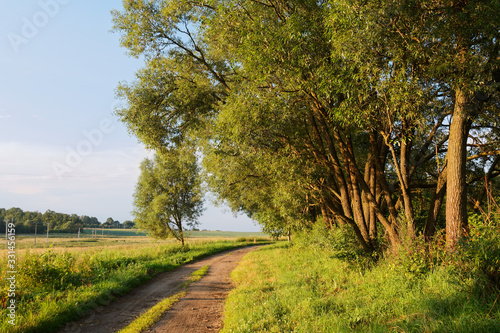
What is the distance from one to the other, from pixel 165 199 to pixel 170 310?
82.6ft

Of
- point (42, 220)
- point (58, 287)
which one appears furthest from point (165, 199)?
point (42, 220)

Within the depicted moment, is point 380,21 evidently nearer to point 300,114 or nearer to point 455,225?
point 300,114

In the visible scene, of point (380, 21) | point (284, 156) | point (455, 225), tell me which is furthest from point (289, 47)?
point (455, 225)

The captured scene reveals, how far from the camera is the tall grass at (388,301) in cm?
509

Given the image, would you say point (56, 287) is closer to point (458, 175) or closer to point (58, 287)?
point (58, 287)

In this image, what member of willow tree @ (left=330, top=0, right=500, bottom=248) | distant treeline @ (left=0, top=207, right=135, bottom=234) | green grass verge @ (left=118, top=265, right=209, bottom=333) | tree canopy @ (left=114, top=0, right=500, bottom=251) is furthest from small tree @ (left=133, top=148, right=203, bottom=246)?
distant treeline @ (left=0, top=207, right=135, bottom=234)

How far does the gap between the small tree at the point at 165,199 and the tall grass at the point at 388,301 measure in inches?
994

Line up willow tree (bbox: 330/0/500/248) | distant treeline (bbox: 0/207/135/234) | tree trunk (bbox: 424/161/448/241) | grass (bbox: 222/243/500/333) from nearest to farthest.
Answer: grass (bbox: 222/243/500/333) → willow tree (bbox: 330/0/500/248) → tree trunk (bbox: 424/161/448/241) → distant treeline (bbox: 0/207/135/234)

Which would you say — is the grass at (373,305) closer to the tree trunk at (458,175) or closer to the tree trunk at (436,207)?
the tree trunk at (458,175)

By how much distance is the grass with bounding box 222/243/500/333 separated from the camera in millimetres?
5012

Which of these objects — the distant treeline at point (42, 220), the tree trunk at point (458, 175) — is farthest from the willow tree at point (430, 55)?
the distant treeline at point (42, 220)

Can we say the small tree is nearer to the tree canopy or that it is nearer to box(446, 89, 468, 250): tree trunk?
the tree canopy

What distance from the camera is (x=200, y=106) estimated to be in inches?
646

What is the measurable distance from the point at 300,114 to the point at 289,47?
3764mm
